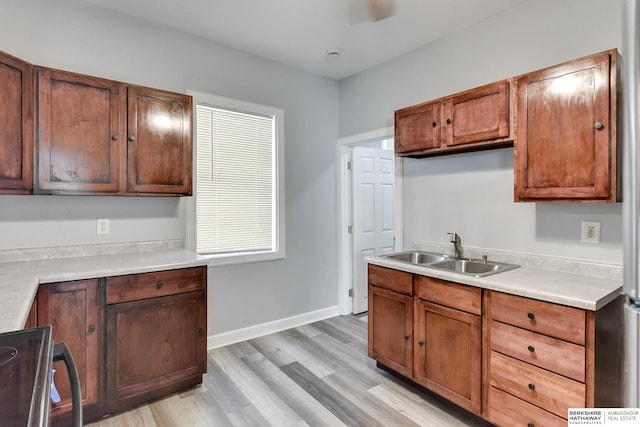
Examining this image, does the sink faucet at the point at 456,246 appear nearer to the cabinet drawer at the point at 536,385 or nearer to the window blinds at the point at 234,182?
the cabinet drawer at the point at 536,385

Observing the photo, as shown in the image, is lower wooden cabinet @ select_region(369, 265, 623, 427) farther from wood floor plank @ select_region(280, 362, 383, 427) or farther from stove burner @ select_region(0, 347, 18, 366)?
stove burner @ select_region(0, 347, 18, 366)

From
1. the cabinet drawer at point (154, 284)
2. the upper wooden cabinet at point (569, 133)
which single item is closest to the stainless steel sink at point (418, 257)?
the upper wooden cabinet at point (569, 133)

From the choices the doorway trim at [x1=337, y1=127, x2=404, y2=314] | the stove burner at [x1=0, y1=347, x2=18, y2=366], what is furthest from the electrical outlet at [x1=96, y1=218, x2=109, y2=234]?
the doorway trim at [x1=337, y1=127, x2=404, y2=314]

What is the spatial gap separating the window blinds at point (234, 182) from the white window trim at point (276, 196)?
58mm

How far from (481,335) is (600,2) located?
2125 millimetres

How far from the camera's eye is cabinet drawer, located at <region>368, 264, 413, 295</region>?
2385 millimetres

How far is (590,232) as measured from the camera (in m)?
2.08

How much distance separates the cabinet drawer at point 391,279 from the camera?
238cm

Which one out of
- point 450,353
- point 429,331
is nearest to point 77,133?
point 429,331

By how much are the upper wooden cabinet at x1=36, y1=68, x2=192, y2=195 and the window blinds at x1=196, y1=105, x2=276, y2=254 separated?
461mm

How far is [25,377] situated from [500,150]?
2763 mm

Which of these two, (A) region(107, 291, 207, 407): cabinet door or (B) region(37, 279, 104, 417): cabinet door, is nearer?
(B) region(37, 279, 104, 417): cabinet door

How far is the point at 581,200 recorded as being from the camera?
1865 mm

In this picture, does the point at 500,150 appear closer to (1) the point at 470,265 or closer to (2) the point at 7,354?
(1) the point at 470,265
